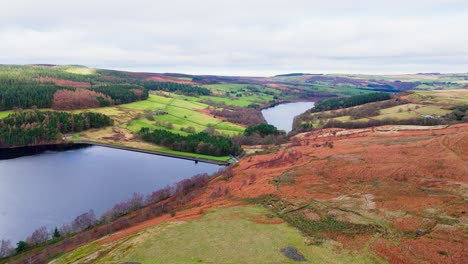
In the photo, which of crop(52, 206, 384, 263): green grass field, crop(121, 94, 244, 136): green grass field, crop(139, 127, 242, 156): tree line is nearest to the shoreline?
crop(139, 127, 242, 156): tree line

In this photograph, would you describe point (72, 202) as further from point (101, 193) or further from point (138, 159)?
point (138, 159)

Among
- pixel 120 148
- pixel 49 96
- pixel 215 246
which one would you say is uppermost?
pixel 49 96

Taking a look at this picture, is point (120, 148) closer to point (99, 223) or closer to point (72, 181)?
point (72, 181)

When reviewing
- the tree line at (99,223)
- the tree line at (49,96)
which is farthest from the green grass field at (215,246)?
the tree line at (49,96)

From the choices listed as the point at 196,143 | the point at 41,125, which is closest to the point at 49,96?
the point at 41,125

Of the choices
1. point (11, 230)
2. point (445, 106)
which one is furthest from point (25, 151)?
point (445, 106)

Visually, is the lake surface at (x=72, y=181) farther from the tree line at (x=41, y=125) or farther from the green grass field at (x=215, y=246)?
the green grass field at (x=215, y=246)
